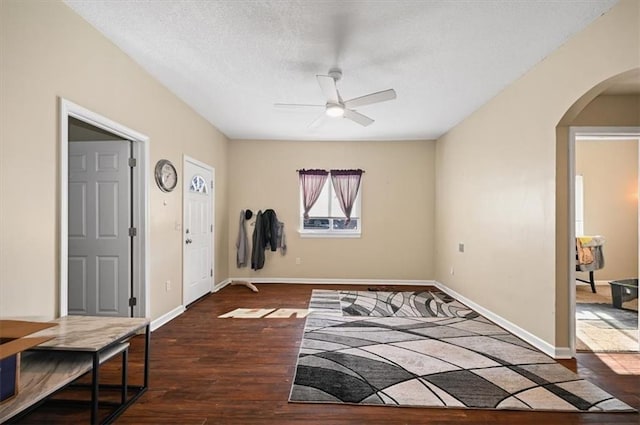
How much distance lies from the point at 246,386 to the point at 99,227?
7.28 ft

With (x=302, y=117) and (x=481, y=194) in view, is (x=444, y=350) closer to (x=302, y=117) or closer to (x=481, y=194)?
(x=481, y=194)

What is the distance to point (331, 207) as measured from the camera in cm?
595

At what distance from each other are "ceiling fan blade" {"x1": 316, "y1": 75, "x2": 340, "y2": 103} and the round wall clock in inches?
78.2

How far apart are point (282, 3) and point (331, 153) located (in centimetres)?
380

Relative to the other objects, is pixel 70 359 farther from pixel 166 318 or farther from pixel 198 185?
pixel 198 185

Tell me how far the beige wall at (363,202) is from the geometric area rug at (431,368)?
79.2 inches

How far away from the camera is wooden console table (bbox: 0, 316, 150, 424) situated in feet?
4.84

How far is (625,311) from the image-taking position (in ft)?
13.0

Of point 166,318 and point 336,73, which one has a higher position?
point 336,73

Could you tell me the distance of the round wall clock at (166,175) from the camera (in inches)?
136

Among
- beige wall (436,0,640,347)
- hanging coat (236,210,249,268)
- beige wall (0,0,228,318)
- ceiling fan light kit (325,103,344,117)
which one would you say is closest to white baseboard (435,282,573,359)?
beige wall (436,0,640,347)

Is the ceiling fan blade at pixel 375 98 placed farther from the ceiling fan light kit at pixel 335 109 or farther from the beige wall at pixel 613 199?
the beige wall at pixel 613 199

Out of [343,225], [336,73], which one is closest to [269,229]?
[343,225]

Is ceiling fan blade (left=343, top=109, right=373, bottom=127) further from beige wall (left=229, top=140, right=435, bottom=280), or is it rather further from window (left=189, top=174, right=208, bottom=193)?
window (left=189, top=174, right=208, bottom=193)
